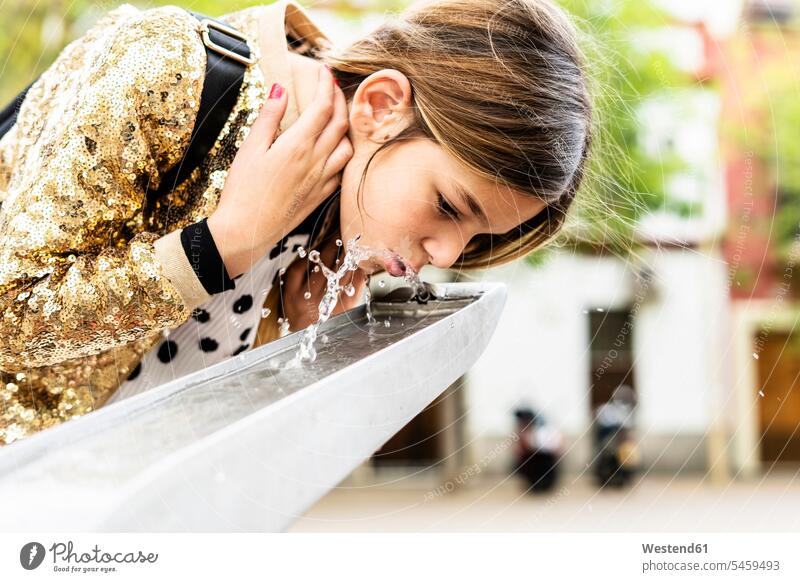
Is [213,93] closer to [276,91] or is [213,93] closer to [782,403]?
[276,91]

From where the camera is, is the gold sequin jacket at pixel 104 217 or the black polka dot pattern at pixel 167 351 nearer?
the gold sequin jacket at pixel 104 217

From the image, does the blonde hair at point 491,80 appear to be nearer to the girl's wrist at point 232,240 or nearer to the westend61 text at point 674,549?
the girl's wrist at point 232,240

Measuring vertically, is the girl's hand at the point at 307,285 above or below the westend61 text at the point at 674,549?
above

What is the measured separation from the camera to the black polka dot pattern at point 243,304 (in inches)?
20.6

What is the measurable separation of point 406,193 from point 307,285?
12cm

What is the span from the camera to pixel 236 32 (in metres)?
0.48

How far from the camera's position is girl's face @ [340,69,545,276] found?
0.47 m

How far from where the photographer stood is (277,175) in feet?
1.53

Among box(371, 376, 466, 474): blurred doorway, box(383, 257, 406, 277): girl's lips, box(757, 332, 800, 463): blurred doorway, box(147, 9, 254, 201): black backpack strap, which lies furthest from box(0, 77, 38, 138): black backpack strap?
box(757, 332, 800, 463): blurred doorway

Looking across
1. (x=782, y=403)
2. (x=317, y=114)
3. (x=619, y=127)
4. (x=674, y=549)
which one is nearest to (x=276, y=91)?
(x=317, y=114)

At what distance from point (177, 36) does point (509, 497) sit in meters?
0.42

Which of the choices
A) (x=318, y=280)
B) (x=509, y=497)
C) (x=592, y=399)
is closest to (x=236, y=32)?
(x=318, y=280)

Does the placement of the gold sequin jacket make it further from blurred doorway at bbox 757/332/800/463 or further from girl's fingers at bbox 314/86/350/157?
blurred doorway at bbox 757/332/800/463

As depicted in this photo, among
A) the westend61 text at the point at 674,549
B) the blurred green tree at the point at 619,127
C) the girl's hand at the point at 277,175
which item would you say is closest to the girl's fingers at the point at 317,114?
the girl's hand at the point at 277,175
